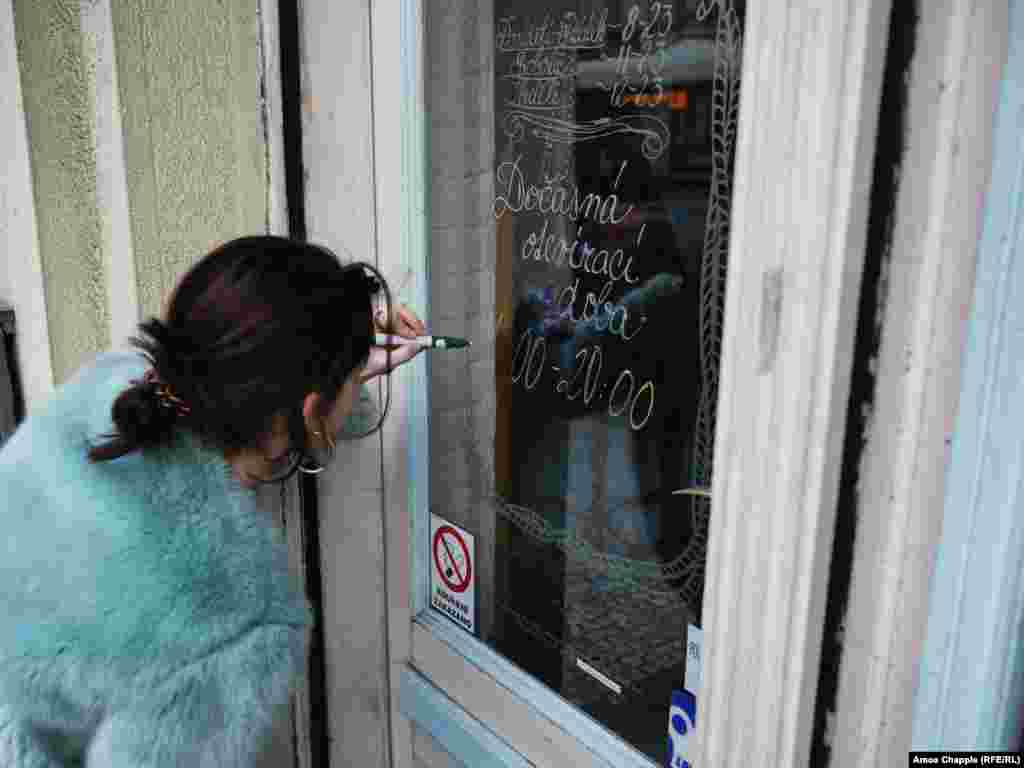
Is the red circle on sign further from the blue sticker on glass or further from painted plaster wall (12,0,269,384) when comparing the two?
painted plaster wall (12,0,269,384)

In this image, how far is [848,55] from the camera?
0.83 m

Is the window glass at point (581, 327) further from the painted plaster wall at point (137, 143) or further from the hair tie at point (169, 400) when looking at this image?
the hair tie at point (169, 400)

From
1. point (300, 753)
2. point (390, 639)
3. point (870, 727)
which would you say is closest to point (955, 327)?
point (870, 727)

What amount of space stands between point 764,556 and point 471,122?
1.02 m

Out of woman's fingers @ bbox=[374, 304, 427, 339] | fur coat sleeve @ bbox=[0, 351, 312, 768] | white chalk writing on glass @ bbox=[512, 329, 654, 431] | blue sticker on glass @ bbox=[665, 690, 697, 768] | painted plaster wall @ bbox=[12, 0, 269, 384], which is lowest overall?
blue sticker on glass @ bbox=[665, 690, 697, 768]

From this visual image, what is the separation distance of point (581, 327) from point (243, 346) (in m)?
0.58

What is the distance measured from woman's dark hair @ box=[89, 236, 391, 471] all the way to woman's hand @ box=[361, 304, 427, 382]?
0.26 m

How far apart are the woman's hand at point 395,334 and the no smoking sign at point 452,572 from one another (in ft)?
1.48

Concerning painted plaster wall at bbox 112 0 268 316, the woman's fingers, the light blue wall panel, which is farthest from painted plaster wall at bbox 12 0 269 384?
the light blue wall panel

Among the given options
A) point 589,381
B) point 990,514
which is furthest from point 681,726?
point 990,514

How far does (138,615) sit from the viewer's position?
1.11 metres

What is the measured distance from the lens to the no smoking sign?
1824 mm

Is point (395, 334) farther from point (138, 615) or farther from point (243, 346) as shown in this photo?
point (138, 615)

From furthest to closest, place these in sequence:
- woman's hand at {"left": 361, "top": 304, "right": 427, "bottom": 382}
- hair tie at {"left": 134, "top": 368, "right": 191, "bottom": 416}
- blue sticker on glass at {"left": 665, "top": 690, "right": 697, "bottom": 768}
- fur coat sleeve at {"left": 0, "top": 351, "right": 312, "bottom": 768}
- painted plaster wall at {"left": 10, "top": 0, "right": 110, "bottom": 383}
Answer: painted plaster wall at {"left": 10, "top": 0, "right": 110, "bottom": 383}
woman's hand at {"left": 361, "top": 304, "right": 427, "bottom": 382}
blue sticker on glass at {"left": 665, "top": 690, "right": 697, "bottom": 768}
hair tie at {"left": 134, "top": 368, "right": 191, "bottom": 416}
fur coat sleeve at {"left": 0, "top": 351, "right": 312, "bottom": 768}
